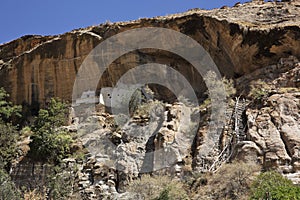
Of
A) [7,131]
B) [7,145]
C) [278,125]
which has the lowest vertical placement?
[7,145]

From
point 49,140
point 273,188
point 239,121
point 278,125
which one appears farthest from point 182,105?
point 273,188

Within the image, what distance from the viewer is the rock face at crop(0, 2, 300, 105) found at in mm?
24859

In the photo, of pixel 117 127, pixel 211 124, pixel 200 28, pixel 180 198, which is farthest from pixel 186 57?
pixel 180 198

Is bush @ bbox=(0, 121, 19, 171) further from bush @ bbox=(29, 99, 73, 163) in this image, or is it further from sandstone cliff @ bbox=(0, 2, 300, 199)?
bush @ bbox=(29, 99, 73, 163)

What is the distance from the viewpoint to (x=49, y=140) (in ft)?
78.3

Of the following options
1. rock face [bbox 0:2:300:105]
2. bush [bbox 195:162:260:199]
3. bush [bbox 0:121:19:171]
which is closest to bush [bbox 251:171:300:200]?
bush [bbox 195:162:260:199]

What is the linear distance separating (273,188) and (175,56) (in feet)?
45.0

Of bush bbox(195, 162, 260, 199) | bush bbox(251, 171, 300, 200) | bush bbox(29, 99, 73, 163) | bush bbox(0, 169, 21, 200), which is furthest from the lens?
bush bbox(29, 99, 73, 163)

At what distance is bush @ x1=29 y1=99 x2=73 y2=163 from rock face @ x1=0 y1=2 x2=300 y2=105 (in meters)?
3.23

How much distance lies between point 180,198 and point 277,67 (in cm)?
899

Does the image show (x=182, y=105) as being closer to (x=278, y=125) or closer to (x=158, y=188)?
(x=278, y=125)

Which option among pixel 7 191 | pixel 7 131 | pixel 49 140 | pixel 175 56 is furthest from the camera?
pixel 175 56

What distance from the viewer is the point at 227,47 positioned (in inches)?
1015

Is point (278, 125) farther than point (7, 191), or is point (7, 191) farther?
point (7, 191)
